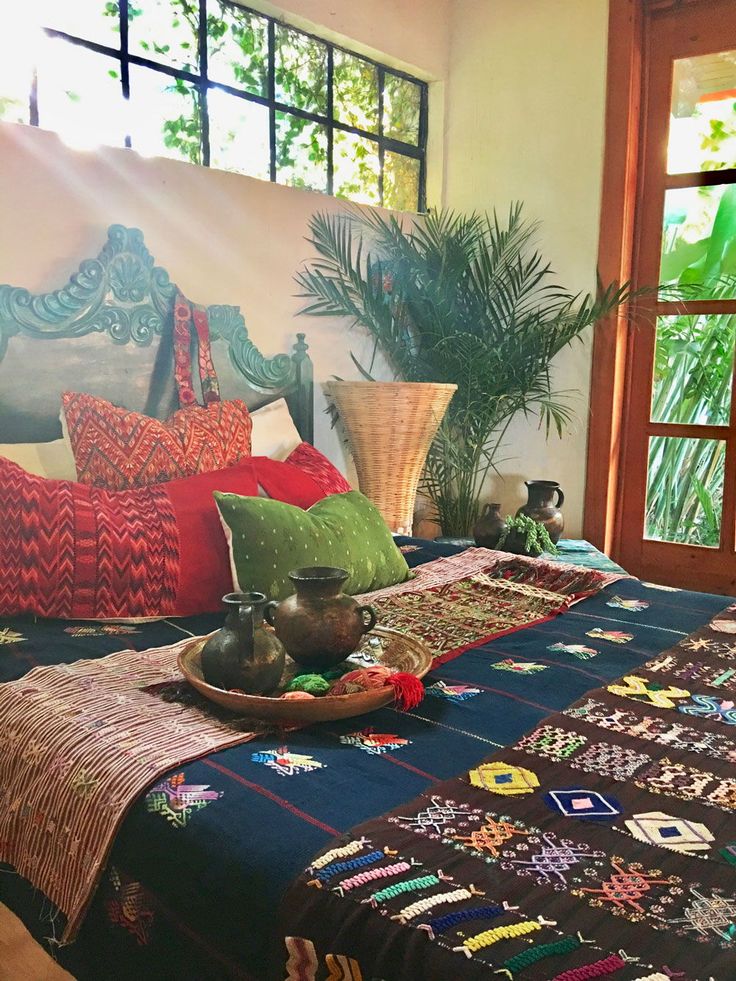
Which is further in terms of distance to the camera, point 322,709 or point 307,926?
point 322,709

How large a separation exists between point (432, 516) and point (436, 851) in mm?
2908

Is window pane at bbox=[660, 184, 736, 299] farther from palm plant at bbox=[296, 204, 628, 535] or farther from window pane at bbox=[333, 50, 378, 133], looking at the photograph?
window pane at bbox=[333, 50, 378, 133]

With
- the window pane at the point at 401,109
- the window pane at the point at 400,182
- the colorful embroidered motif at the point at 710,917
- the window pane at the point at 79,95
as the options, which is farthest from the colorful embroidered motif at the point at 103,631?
the window pane at the point at 401,109

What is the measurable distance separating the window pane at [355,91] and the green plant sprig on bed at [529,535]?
71.2 inches

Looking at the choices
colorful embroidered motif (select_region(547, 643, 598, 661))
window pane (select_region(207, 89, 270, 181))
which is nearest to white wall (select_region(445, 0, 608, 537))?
window pane (select_region(207, 89, 270, 181))

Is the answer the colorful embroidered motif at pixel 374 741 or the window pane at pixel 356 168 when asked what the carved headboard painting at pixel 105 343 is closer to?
the window pane at pixel 356 168

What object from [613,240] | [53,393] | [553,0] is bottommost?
[53,393]

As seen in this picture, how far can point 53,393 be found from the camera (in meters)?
2.53

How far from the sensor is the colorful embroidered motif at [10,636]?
1818 mm

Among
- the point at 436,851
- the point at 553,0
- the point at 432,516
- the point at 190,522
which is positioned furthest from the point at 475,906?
the point at 553,0

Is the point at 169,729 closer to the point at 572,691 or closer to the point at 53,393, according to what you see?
the point at 572,691

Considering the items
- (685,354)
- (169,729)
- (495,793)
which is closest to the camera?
(495,793)

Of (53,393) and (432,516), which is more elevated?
(53,393)

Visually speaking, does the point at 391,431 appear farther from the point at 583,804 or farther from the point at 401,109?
the point at 583,804
